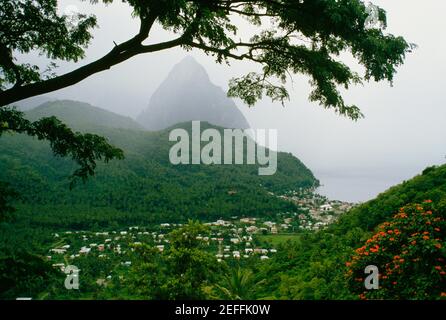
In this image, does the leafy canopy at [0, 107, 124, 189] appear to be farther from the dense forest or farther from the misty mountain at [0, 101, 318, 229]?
the misty mountain at [0, 101, 318, 229]

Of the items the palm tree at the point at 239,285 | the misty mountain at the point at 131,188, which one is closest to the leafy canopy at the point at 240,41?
the palm tree at the point at 239,285

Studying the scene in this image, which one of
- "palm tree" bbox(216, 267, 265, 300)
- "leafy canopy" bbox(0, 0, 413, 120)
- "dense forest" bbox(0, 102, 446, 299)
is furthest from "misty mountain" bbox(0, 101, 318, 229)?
"leafy canopy" bbox(0, 0, 413, 120)

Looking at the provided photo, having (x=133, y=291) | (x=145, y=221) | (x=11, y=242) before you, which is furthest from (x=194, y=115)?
(x=133, y=291)

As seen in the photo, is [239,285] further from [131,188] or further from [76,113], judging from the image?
[76,113]

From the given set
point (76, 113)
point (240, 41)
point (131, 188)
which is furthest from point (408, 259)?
point (76, 113)

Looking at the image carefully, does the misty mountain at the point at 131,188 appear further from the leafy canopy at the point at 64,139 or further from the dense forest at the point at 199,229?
the leafy canopy at the point at 64,139

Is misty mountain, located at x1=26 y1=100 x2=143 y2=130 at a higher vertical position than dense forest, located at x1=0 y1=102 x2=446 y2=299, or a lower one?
higher

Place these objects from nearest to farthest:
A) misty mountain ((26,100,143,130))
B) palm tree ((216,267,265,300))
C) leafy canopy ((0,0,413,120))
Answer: leafy canopy ((0,0,413,120)), palm tree ((216,267,265,300)), misty mountain ((26,100,143,130))
